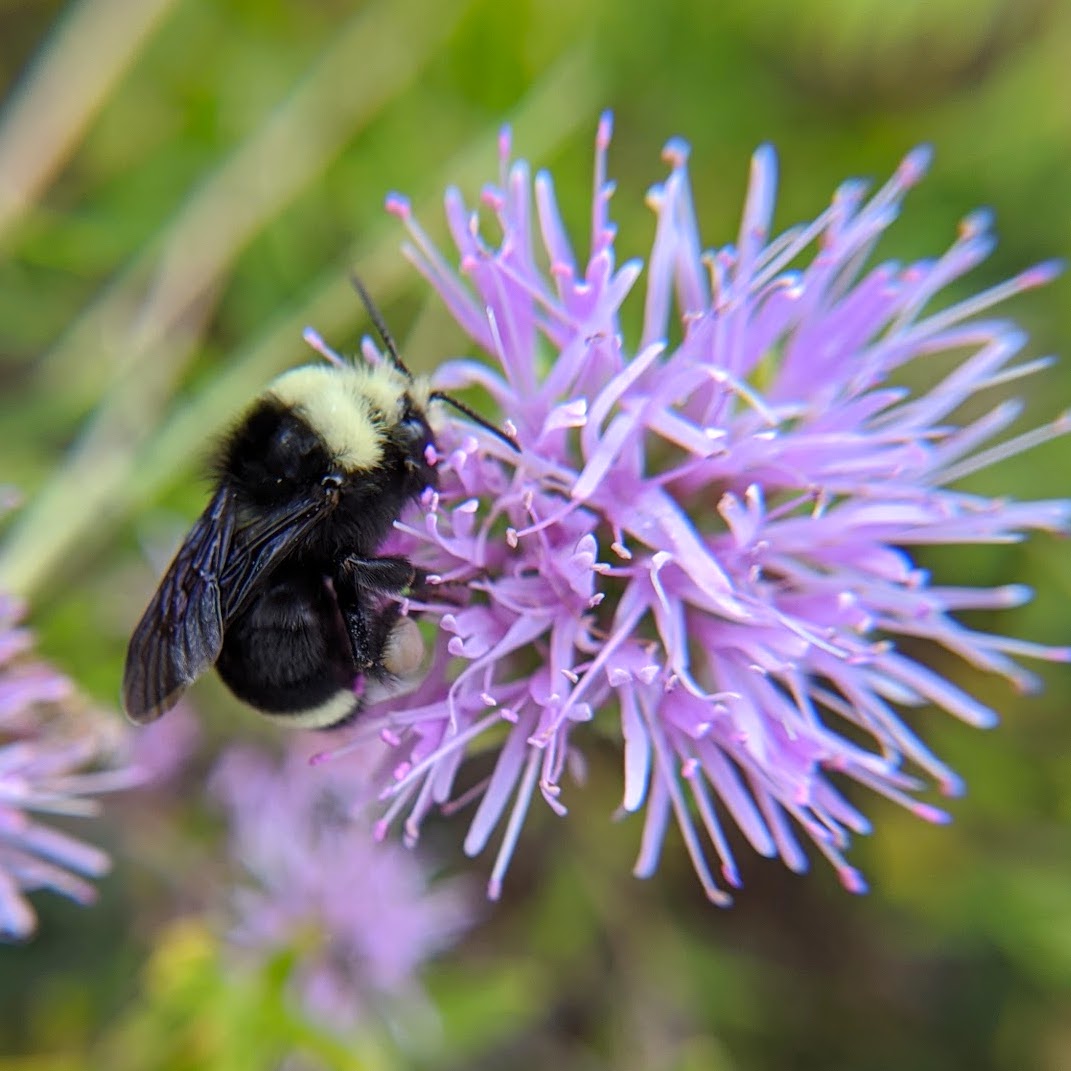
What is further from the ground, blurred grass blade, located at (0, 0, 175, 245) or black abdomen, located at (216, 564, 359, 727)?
blurred grass blade, located at (0, 0, 175, 245)

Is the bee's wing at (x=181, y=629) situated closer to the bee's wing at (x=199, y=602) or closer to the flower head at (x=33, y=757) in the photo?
the bee's wing at (x=199, y=602)

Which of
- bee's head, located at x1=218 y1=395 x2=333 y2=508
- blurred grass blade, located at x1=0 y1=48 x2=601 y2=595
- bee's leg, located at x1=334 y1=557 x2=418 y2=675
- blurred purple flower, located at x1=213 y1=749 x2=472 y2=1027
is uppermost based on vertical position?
blurred grass blade, located at x1=0 y1=48 x2=601 y2=595

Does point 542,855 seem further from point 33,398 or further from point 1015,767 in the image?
point 33,398

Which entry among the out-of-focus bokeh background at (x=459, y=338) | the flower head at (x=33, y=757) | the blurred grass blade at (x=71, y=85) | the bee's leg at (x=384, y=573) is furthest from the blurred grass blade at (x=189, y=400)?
the bee's leg at (x=384, y=573)

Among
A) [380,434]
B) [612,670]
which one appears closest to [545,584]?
[612,670]

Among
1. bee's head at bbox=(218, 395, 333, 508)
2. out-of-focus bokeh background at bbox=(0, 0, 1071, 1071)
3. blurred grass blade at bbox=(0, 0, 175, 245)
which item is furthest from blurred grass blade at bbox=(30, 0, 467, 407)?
bee's head at bbox=(218, 395, 333, 508)

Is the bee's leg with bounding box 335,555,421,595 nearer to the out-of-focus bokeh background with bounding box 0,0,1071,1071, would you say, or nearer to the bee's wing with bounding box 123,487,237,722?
the bee's wing with bounding box 123,487,237,722

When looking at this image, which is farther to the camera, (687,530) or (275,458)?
(275,458)

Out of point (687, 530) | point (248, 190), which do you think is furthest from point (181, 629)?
point (248, 190)

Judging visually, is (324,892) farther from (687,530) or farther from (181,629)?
(687,530)
